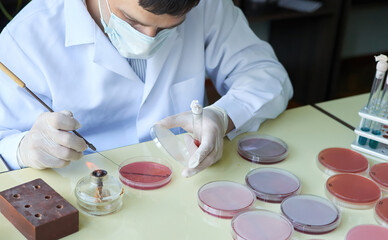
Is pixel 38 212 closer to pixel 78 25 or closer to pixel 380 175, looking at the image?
pixel 78 25

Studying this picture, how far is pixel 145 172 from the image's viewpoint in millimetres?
1212

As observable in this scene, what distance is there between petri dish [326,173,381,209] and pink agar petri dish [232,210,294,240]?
18 centimetres

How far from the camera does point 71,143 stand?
3.82ft

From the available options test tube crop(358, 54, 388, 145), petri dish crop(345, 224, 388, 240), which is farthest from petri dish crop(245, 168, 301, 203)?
test tube crop(358, 54, 388, 145)

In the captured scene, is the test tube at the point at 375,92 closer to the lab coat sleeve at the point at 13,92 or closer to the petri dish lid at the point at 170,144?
the petri dish lid at the point at 170,144

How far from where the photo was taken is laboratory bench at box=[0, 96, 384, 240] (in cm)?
102

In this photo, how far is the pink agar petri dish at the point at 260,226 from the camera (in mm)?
998

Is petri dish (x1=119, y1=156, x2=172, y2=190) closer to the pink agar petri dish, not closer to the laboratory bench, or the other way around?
the laboratory bench

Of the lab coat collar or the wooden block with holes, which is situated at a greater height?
Answer: the lab coat collar

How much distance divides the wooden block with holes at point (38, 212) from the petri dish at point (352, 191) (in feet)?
1.99

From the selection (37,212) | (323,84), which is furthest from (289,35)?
(37,212)

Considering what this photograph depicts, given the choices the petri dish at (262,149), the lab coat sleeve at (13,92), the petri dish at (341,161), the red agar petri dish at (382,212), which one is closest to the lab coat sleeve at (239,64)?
the petri dish at (262,149)

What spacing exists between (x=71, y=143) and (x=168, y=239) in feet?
1.16

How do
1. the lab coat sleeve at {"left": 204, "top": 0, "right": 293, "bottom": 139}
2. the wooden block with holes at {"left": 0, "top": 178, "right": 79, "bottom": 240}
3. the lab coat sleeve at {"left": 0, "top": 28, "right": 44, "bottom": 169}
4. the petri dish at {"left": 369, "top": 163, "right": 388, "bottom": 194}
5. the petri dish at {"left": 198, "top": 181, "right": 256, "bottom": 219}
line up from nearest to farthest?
the wooden block with holes at {"left": 0, "top": 178, "right": 79, "bottom": 240} → the petri dish at {"left": 198, "top": 181, "right": 256, "bottom": 219} → the petri dish at {"left": 369, "top": 163, "right": 388, "bottom": 194} → the lab coat sleeve at {"left": 0, "top": 28, "right": 44, "bottom": 169} → the lab coat sleeve at {"left": 204, "top": 0, "right": 293, "bottom": 139}
